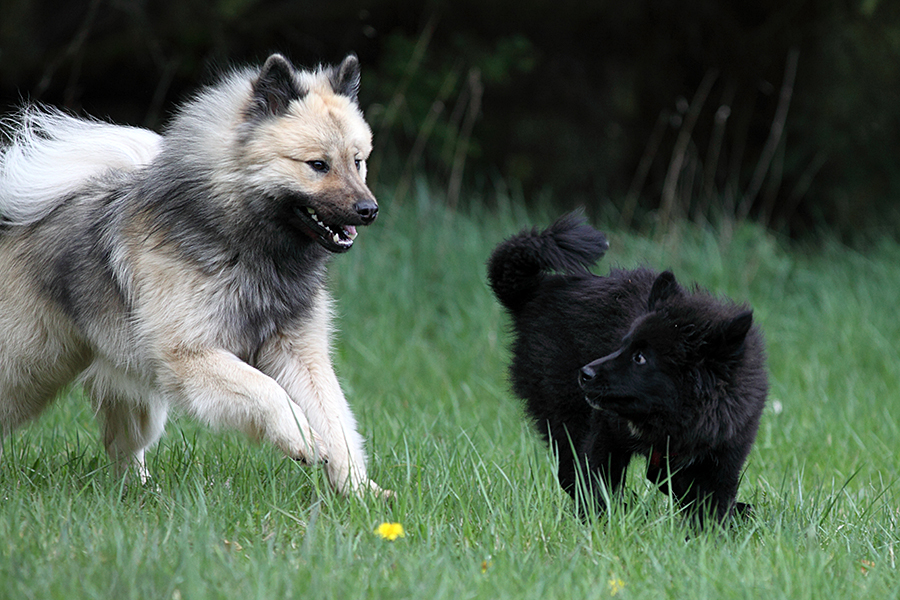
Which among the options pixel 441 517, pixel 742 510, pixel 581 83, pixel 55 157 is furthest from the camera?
pixel 581 83

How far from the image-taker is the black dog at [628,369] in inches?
129

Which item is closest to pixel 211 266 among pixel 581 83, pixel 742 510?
pixel 742 510

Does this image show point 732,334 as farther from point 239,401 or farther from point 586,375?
point 239,401

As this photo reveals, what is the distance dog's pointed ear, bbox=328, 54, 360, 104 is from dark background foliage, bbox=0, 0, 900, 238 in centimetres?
407

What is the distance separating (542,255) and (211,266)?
132cm

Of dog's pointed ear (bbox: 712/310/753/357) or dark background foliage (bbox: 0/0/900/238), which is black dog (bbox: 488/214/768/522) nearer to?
dog's pointed ear (bbox: 712/310/753/357)

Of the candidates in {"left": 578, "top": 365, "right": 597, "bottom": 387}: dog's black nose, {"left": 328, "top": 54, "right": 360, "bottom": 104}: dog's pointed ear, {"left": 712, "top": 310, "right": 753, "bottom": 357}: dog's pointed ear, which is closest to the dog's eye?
{"left": 328, "top": 54, "right": 360, "bottom": 104}: dog's pointed ear

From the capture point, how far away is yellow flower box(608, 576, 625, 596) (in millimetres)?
2645

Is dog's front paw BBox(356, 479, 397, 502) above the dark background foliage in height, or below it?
below

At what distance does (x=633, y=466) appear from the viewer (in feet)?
13.7

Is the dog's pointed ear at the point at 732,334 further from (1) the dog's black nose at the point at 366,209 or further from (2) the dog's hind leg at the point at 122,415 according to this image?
(2) the dog's hind leg at the point at 122,415

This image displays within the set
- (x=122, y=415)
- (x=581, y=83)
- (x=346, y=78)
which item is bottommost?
(x=122, y=415)

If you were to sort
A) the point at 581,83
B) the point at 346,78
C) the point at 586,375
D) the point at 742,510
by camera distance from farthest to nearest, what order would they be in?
the point at 581,83
the point at 346,78
the point at 742,510
the point at 586,375

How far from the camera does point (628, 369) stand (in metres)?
3.31
